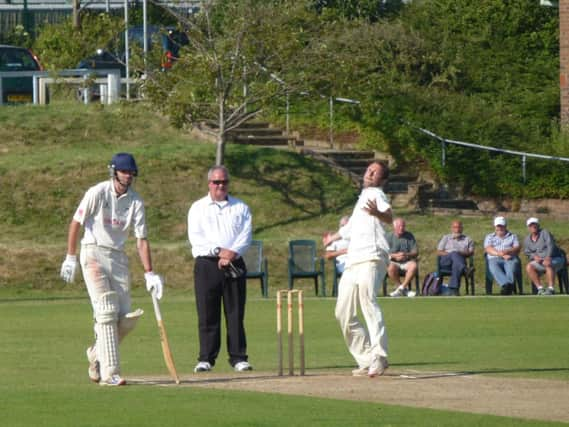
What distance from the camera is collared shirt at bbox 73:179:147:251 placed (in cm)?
1190

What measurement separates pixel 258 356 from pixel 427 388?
3551mm

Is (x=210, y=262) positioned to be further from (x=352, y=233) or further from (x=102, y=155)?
(x=102, y=155)

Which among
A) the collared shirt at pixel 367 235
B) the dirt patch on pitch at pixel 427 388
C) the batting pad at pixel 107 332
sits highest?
the collared shirt at pixel 367 235

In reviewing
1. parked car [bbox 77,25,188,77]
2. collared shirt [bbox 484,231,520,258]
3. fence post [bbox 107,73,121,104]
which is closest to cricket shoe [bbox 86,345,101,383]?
collared shirt [bbox 484,231,520,258]

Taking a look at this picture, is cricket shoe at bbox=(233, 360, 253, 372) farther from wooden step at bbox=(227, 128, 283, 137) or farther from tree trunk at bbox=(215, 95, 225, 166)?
wooden step at bbox=(227, 128, 283, 137)

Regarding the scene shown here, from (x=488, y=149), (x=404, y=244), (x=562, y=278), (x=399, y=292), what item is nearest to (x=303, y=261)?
(x=404, y=244)

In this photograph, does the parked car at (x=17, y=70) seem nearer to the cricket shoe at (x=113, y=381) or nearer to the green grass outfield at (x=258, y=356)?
the green grass outfield at (x=258, y=356)

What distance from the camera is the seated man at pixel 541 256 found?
83.6 feet

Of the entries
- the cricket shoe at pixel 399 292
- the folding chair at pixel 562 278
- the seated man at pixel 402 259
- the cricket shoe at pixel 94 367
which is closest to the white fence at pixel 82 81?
the seated man at pixel 402 259

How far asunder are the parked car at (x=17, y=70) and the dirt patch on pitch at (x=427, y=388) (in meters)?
28.2

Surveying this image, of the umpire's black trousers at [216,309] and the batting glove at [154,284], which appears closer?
the batting glove at [154,284]

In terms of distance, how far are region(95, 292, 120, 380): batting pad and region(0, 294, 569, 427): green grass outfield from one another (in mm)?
242

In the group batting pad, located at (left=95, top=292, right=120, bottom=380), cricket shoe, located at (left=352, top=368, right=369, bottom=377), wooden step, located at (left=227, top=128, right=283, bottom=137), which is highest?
wooden step, located at (left=227, top=128, right=283, bottom=137)

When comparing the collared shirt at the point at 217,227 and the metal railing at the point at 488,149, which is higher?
the metal railing at the point at 488,149
